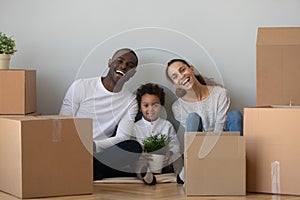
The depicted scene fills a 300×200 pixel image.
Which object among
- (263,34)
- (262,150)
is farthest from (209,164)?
(263,34)

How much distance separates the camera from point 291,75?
3.08 meters

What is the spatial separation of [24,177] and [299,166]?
1194mm

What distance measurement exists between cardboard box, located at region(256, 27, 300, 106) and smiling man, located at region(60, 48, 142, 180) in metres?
0.63

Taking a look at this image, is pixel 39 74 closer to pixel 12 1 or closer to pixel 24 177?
pixel 12 1

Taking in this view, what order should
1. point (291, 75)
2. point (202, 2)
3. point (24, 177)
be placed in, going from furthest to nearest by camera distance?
point (202, 2) → point (291, 75) → point (24, 177)

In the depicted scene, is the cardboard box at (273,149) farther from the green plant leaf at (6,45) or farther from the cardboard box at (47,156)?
the green plant leaf at (6,45)

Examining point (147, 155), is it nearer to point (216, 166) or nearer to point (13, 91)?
point (216, 166)

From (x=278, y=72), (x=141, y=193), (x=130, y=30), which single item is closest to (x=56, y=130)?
(x=141, y=193)

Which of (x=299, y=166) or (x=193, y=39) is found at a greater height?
(x=193, y=39)

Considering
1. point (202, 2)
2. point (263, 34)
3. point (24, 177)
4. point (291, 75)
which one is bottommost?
point (24, 177)

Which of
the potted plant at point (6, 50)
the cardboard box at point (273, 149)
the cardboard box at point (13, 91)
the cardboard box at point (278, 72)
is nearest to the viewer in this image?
the cardboard box at point (273, 149)

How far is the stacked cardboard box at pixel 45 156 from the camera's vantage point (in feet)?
8.99

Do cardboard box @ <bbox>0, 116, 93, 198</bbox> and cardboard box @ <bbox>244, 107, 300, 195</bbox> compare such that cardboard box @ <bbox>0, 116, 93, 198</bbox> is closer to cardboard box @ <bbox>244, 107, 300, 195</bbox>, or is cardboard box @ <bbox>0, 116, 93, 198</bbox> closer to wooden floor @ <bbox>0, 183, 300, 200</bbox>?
wooden floor @ <bbox>0, 183, 300, 200</bbox>

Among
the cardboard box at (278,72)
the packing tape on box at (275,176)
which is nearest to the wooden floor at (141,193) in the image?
the packing tape on box at (275,176)
